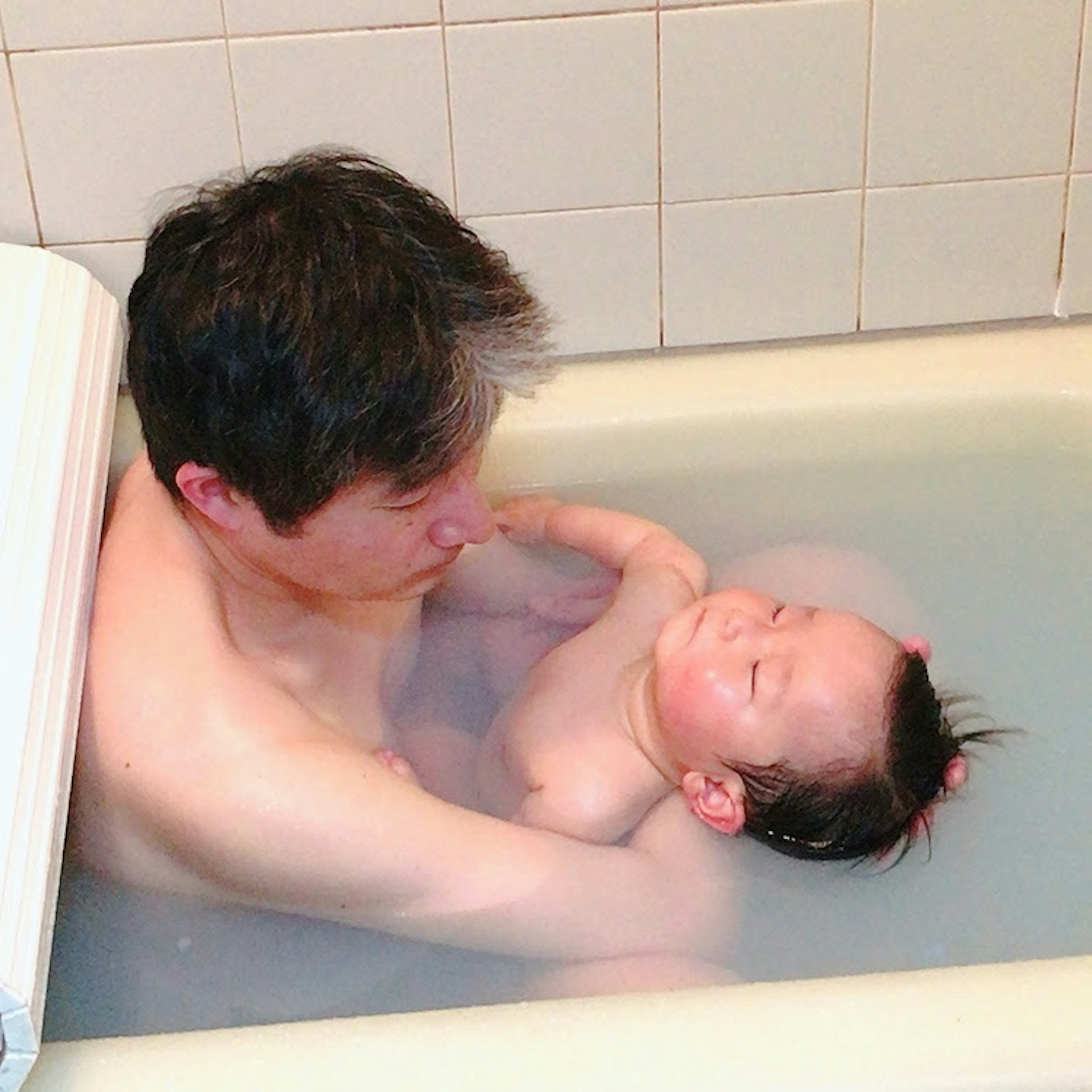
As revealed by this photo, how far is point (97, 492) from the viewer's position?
114cm

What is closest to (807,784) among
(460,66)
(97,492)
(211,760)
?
(211,760)

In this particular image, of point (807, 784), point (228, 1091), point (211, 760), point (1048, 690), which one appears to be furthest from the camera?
point (1048, 690)

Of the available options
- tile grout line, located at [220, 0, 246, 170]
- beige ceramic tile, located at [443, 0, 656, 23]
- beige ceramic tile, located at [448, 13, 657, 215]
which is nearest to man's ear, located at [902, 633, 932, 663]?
beige ceramic tile, located at [448, 13, 657, 215]

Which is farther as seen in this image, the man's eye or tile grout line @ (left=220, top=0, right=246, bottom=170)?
tile grout line @ (left=220, top=0, right=246, bottom=170)

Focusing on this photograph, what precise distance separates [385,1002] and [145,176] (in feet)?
2.57

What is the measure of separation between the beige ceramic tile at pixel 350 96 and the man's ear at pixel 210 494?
0.53 m

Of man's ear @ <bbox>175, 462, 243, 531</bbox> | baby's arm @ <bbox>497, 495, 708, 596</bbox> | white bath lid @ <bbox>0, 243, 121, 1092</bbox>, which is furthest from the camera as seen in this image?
baby's arm @ <bbox>497, 495, 708, 596</bbox>

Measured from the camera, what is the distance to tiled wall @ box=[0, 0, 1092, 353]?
4.46ft

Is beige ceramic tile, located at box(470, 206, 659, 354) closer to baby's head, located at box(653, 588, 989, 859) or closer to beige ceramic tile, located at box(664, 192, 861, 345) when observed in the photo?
beige ceramic tile, located at box(664, 192, 861, 345)

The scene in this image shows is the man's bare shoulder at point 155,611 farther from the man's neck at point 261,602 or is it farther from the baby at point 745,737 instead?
the baby at point 745,737

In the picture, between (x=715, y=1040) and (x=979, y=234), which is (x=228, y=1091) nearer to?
(x=715, y=1040)

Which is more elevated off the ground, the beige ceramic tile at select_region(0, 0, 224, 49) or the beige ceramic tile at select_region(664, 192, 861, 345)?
the beige ceramic tile at select_region(0, 0, 224, 49)

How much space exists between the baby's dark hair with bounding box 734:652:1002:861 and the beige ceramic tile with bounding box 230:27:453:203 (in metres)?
0.65

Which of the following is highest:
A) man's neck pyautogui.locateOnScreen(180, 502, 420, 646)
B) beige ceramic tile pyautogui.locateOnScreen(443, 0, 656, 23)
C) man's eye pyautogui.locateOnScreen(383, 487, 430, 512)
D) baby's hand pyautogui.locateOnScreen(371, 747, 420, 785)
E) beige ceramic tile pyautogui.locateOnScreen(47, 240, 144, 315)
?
beige ceramic tile pyautogui.locateOnScreen(443, 0, 656, 23)
